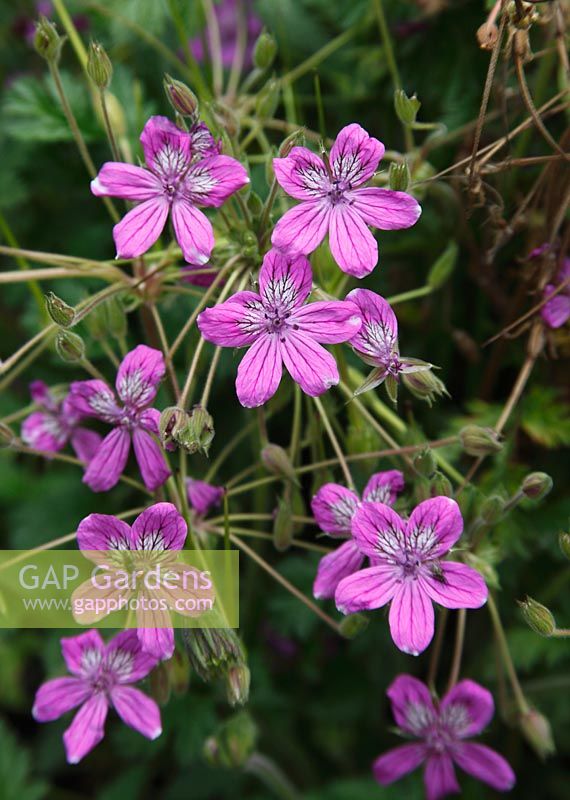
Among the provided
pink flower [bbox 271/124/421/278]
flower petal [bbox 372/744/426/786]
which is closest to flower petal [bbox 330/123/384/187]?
pink flower [bbox 271/124/421/278]

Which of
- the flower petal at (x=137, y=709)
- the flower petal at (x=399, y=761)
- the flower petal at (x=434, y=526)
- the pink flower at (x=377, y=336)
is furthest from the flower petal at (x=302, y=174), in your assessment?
the flower petal at (x=399, y=761)

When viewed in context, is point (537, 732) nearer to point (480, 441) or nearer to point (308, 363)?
point (480, 441)

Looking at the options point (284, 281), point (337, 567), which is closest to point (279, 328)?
point (284, 281)

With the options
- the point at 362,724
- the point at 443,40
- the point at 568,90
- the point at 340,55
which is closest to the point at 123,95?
the point at 340,55

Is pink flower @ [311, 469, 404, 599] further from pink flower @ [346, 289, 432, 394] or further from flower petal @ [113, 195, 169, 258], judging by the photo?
flower petal @ [113, 195, 169, 258]

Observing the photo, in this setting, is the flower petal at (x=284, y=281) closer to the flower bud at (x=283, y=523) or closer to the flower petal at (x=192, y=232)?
the flower petal at (x=192, y=232)

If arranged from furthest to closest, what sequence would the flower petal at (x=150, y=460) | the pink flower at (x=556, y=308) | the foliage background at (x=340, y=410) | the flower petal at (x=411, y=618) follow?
the foliage background at (x=340, y=410), the pink flower at (x=556, y=308), the flower petal at (x=150, y=460), the flower petal at (x=411, y=618)
